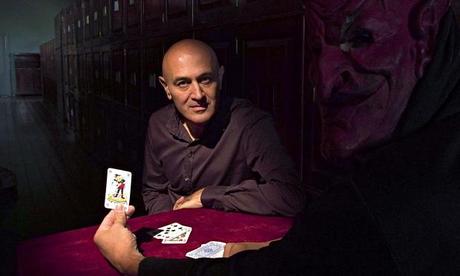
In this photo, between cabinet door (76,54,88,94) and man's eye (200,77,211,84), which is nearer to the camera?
man's eye (200,77,211,84)

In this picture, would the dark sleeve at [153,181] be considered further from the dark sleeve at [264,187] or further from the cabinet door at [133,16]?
the cabinet door at [133,16]

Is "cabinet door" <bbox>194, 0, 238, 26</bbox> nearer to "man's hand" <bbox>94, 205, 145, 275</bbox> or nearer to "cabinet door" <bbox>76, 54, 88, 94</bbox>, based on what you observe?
"man's hand" <bbox>94, 205, 145, 275</bbox>

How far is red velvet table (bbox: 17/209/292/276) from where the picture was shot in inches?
53.3

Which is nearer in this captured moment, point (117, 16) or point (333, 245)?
point (333, 245)

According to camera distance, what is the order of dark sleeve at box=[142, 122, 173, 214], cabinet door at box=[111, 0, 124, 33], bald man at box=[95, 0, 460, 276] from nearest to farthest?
bald man at box=[95, 0, 460, 276] → dark sleeve at box=[142, 122, 173, 214] → cabinet door at box=[111, 0, 124, 33]

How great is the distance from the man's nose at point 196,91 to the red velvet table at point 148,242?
1.64ft

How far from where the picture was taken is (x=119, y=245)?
1358 mm

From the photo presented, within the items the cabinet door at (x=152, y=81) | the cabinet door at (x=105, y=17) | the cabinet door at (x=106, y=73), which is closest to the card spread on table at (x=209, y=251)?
the cabinet door at (x=152, y=81)

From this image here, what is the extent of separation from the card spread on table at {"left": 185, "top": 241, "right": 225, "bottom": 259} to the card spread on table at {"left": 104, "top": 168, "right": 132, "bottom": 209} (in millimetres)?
297

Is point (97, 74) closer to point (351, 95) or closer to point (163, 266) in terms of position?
point (163, 266)

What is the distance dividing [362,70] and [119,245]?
0.80m

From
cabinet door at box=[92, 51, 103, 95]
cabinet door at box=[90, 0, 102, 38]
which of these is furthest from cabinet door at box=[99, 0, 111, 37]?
cabinet door at box=[92, 51, 103, 95]

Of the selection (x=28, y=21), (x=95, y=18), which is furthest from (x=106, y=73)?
(x=28, y=21)

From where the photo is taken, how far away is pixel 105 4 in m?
5.68
